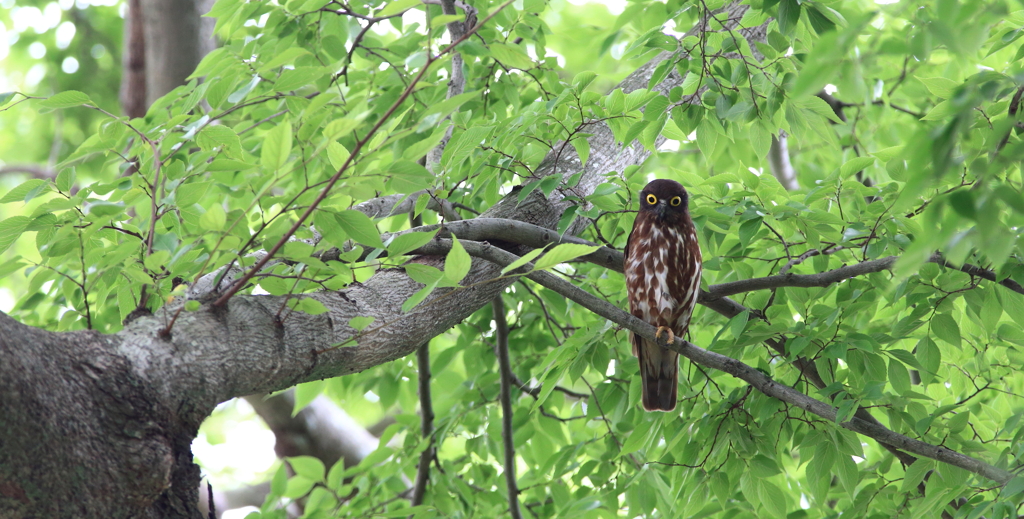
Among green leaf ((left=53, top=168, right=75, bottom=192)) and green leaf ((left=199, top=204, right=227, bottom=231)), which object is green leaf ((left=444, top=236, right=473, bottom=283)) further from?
green leaf ((left=53, top=168, right=75, bottom=192))

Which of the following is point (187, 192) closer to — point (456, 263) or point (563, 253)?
point (456, 263)

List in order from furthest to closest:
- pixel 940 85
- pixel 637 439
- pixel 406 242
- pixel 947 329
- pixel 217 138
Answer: pixel 637 439 < pixel 947 329 < pixel 940 85 < pixel 217 138 < pixel 406 242

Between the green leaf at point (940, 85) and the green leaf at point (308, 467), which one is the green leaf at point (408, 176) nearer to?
the green leaf at point (940, 85)

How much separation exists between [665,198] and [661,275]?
438 millimetres

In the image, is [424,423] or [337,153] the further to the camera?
[424,423]

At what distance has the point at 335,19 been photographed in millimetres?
3744

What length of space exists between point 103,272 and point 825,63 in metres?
2.31

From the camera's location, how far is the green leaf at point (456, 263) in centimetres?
Result: 182

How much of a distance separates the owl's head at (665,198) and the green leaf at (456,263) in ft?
7.55

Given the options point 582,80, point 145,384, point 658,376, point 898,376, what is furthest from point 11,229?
point 898,376

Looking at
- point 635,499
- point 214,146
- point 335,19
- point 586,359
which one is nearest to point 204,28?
point 335,19

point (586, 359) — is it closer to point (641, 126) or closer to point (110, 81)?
point (641, 126)

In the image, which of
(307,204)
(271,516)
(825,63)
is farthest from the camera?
(271,516)

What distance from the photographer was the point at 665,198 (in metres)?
3.98
